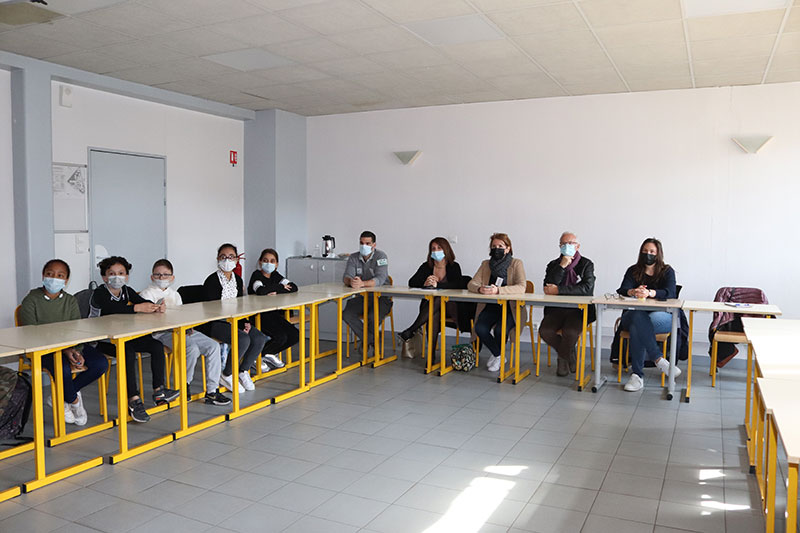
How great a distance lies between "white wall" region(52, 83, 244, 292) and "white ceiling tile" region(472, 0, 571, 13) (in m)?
3.94

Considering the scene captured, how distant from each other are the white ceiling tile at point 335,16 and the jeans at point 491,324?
275 cm

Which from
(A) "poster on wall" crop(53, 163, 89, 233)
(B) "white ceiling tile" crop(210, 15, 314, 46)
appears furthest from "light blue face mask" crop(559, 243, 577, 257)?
(A) "poster on wall" crop(53, 163, 89, 233)

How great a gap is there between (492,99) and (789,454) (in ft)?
18.2

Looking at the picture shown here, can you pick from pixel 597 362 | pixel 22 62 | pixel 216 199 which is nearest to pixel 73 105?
pixel 22 62

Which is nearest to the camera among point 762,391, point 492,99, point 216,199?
point 762,391

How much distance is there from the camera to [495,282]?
5898 mm

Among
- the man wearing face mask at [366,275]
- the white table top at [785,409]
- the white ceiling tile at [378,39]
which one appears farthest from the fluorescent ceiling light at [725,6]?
the man wearing face mask at [366,275]

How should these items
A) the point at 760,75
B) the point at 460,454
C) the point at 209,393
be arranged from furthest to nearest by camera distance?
the point at 760,75
the point at 209,393
the point at 460,454

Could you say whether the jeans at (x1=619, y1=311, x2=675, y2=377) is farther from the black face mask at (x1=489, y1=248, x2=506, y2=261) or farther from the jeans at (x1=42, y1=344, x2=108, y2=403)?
the jeans at (x1=42, y1=344, x2=108, y2=403)

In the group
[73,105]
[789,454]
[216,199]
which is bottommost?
[789,454]

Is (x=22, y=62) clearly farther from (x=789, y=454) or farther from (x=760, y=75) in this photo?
(x=760, y=75)

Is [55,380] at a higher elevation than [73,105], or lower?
lower

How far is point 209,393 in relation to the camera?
472cm

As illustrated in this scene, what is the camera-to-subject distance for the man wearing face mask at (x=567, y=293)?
5.56 meters
